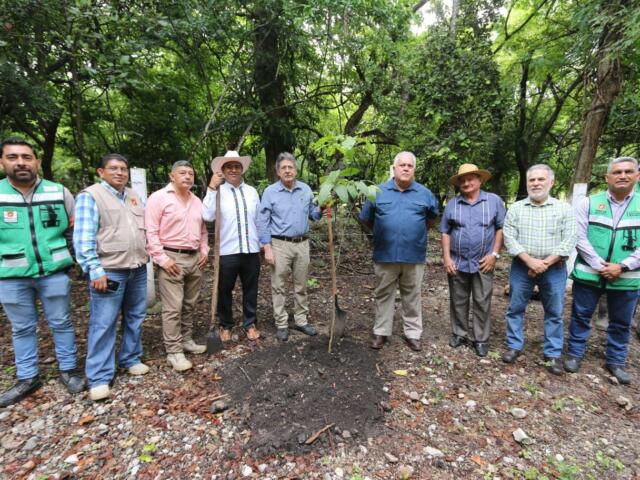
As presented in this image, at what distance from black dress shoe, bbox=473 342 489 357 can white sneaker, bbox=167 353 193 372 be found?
3073 mm

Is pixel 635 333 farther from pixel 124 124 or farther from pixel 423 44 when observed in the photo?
pixel 124 124

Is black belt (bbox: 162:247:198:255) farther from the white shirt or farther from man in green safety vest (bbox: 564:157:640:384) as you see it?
man in green safety vest (bbox: 564:157:640:384)

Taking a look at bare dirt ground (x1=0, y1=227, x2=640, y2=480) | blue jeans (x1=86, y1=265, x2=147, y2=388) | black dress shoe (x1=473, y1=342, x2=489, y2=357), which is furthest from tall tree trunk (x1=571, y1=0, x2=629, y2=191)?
blue jeans (x1=86, y1=265, x2=147, y2=388)

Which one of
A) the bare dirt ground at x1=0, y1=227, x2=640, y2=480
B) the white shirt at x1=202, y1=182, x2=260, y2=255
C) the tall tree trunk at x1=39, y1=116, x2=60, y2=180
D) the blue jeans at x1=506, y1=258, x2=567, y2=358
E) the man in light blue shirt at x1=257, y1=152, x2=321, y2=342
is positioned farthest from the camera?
the tall tree trunk at x1=39, y1=116, x2=60, y2=180

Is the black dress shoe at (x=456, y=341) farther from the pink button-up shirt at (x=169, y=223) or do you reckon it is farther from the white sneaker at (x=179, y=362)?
the pink button-up shirt at (x=169, y=223)

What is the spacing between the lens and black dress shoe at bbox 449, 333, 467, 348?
368 cm

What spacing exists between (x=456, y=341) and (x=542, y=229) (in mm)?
1521

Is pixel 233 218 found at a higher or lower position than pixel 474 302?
higher

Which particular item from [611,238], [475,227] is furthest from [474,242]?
[611,238]

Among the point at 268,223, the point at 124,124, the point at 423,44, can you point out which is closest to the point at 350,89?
the point at 423,44

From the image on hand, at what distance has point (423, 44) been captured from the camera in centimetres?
588

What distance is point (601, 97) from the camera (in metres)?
4.96

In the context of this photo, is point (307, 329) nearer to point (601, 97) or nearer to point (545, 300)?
point (545, 300)

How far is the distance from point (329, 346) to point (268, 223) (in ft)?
4.90
